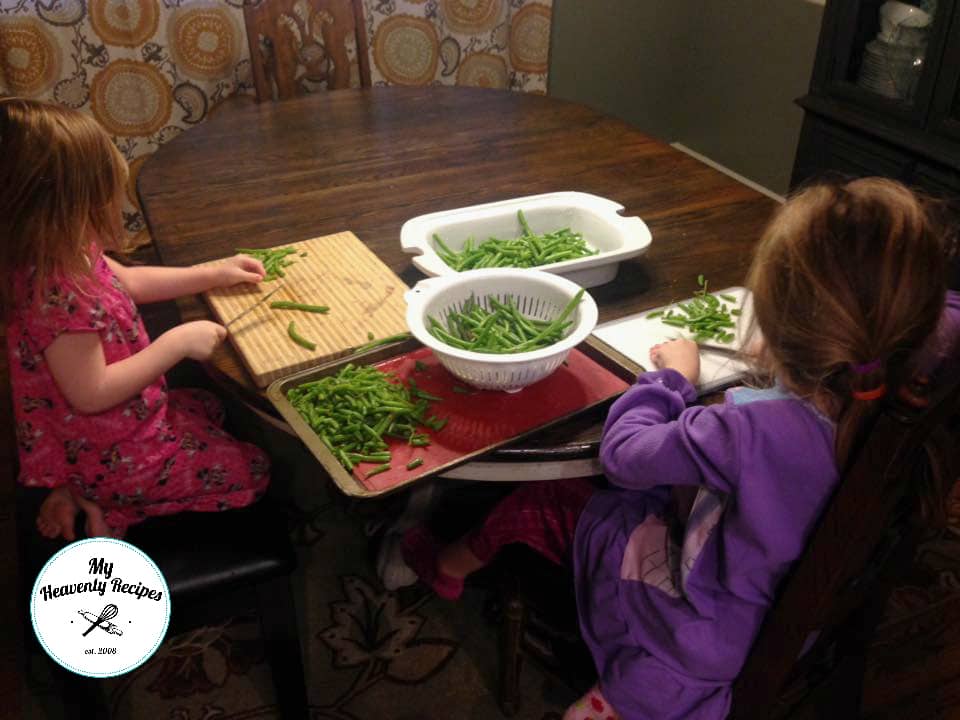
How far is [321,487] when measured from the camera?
2170 millimetres

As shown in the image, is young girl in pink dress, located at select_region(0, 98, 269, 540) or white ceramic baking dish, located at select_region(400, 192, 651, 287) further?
white ceramic baking dish, located at select_region(400, 192, 651, 287)

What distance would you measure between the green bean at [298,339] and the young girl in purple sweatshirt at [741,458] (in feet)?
1.29

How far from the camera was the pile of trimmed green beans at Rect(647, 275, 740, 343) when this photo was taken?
128 cm

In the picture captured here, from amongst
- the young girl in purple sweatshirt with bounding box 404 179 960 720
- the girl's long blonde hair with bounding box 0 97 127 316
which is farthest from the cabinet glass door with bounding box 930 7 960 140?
the girl's long blonde hair with bounding box 0 97 127 316

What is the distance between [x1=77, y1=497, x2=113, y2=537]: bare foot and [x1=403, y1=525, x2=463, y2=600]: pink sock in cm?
52

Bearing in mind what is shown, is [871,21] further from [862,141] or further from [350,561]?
[350,561]

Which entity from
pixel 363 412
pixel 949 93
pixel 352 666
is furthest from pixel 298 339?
pixel 949 93

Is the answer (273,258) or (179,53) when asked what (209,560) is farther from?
(179,53)

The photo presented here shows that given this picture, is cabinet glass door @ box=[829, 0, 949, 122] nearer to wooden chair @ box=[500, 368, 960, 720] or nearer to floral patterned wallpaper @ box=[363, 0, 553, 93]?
floral patterned wallpaper @ box=[363, 0, 553, 93]

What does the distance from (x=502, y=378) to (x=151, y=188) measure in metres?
1.07

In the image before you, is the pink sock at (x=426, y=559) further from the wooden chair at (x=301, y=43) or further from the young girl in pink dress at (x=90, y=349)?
the wooden chair at (x=301, y=43)

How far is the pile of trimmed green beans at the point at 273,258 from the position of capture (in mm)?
1401

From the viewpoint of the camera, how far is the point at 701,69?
12.8 ft

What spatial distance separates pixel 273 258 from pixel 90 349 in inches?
14.0
